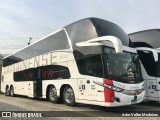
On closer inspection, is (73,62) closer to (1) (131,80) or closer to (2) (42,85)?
(1) (131,80)

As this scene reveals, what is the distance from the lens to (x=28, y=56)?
16.8 m

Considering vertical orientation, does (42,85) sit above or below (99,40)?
below

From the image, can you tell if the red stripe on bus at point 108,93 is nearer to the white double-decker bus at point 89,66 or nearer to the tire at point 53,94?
the white double-decker bus at point 89,66

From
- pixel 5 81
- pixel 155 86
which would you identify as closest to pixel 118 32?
pixel 155 86

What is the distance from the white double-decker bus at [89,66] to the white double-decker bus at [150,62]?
1.74m

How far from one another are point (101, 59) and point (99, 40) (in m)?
0.74

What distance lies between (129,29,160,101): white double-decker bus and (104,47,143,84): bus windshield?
176cm

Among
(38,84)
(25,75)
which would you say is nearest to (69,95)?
(38,84)

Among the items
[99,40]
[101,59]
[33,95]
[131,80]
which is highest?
[99,40]

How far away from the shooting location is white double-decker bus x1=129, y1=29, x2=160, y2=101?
11863mm

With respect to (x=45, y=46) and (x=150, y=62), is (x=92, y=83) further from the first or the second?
(x=45, y=46)

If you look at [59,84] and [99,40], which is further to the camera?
[59,84]

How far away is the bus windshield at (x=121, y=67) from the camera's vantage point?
9.24 meters

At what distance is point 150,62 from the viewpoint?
1231 cm
